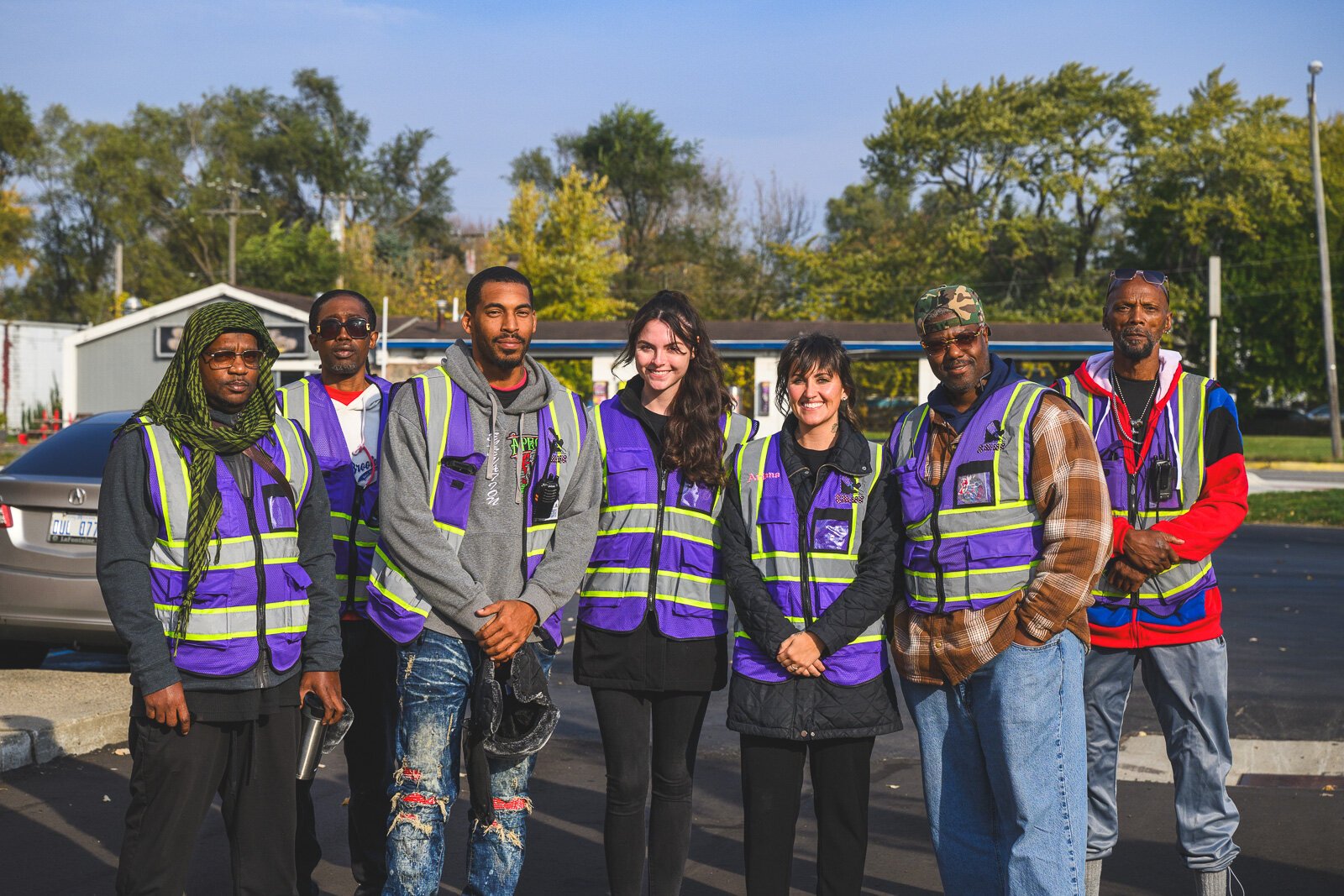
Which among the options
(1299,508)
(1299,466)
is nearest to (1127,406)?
(1299,508)

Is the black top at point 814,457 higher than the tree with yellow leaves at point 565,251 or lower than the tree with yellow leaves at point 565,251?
lower

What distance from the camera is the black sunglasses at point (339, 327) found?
4828 mm

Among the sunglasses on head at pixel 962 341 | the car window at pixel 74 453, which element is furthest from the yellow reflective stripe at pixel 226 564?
the car window at pixel 74 453

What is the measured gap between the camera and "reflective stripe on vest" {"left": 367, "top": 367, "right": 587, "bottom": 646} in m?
3.93

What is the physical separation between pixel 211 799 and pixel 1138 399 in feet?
10.2

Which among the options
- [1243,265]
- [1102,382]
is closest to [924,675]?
[1102,382]

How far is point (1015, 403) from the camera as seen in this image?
373cm

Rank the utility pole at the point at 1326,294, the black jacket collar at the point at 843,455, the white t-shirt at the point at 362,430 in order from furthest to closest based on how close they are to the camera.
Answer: the utility pole at the point at 1326,294 < the white t-shirt at the point at 362,430 < the black jacket collar at the point at 843,455

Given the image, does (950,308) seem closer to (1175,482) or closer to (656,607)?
(1175,482)

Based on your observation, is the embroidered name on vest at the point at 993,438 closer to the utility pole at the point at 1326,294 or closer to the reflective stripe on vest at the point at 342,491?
the reflective stripe on vest at the point at 342,491

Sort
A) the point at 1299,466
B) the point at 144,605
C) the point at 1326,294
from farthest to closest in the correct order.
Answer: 1. the point at 1326,294
2. the point at 1299,466
3. the point at 144,605

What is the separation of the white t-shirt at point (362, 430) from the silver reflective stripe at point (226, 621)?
1054 millimetres

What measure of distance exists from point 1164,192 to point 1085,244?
11.3 feet

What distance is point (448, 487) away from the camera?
3.96 m
